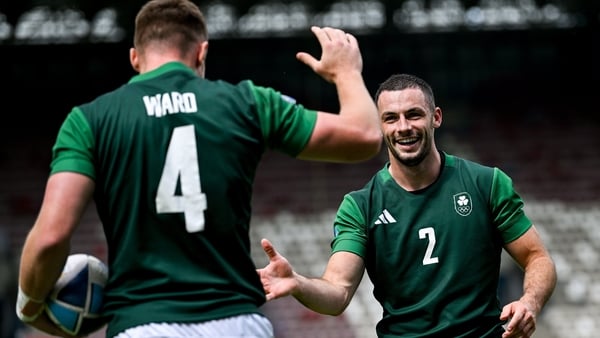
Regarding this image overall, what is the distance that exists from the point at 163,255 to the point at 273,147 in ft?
1.81

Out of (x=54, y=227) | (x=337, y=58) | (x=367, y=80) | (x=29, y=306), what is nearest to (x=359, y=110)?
(x=337, y=58)

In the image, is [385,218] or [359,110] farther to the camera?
[385,218]

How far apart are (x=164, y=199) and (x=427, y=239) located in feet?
7.51

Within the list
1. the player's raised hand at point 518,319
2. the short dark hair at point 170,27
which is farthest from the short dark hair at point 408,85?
the short dark hair at point 170,27

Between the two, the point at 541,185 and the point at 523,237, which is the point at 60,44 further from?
the point at 523,237

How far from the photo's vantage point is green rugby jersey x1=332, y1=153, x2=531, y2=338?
5383mm

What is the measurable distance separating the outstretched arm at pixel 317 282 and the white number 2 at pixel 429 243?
34 centimetres

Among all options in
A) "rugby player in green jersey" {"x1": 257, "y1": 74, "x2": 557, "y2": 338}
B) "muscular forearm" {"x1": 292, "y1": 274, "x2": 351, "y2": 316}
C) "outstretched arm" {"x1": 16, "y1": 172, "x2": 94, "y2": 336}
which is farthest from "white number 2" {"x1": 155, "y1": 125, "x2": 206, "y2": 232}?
"rugby player in green jersey" {"x1": 257, "y1": 74, "x2": 557, "y2": 338}

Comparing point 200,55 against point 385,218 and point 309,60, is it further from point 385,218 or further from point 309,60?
point 385,218

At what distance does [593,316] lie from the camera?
61.3 ft

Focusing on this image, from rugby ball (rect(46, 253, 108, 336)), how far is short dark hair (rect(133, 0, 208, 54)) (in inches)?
33.5

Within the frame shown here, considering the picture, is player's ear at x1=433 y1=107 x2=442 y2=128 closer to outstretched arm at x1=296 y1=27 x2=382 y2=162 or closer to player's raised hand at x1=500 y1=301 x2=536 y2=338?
player's raised hand at x1=500 y1=301 x2=536 y2=338

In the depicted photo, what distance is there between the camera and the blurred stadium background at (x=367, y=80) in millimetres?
20359

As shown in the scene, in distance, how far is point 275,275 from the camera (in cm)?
410
